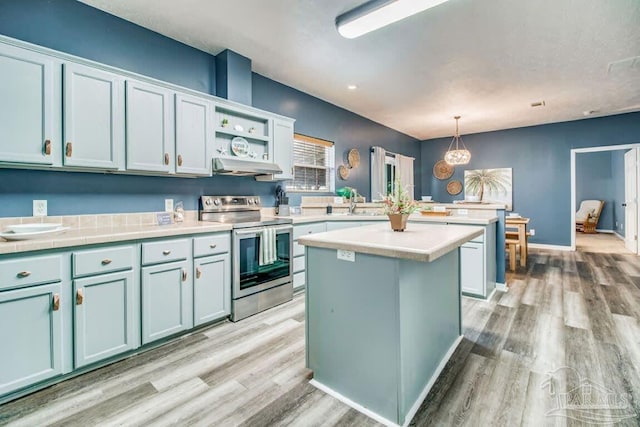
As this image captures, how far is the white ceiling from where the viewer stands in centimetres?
253

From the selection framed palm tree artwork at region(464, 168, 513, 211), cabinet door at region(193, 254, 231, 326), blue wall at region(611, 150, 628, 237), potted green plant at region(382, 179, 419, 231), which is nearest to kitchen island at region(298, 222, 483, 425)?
potted green plant at region(382, 179, 419, 231)

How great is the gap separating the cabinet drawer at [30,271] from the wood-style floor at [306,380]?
688mm

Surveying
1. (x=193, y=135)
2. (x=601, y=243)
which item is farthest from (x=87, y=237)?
(x=601, y=243)

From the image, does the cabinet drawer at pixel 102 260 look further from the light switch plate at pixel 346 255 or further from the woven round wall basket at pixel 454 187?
the woven round wall basket at pixel 454 187

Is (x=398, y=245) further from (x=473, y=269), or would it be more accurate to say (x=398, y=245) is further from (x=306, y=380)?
(x=473, y=269)

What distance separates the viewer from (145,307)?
7.20 feet

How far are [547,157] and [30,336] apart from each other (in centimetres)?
851

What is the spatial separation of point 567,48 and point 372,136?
333 cm

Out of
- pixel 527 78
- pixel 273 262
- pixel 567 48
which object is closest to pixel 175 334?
pixel 273 262

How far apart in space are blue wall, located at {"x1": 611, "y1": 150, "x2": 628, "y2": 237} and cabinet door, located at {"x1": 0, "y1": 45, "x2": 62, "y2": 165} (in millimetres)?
11330

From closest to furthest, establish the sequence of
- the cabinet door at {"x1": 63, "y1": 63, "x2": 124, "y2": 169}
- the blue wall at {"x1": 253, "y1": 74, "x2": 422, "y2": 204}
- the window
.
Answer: the cabinet door at {"x1": 63, "y1": 63, "x2": 124, "y2": 169} < the blue wall at {"x1": 253, "y1": 74, "x2": 422, "y2": 204} < the window

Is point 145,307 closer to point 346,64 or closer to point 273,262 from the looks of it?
point 273,262

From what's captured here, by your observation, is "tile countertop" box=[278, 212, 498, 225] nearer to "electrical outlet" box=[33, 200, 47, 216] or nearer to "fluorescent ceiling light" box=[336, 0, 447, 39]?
"fluorescent ceiling light" box=[336, 0, 447, 39]

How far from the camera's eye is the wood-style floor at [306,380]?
5.17 ft
